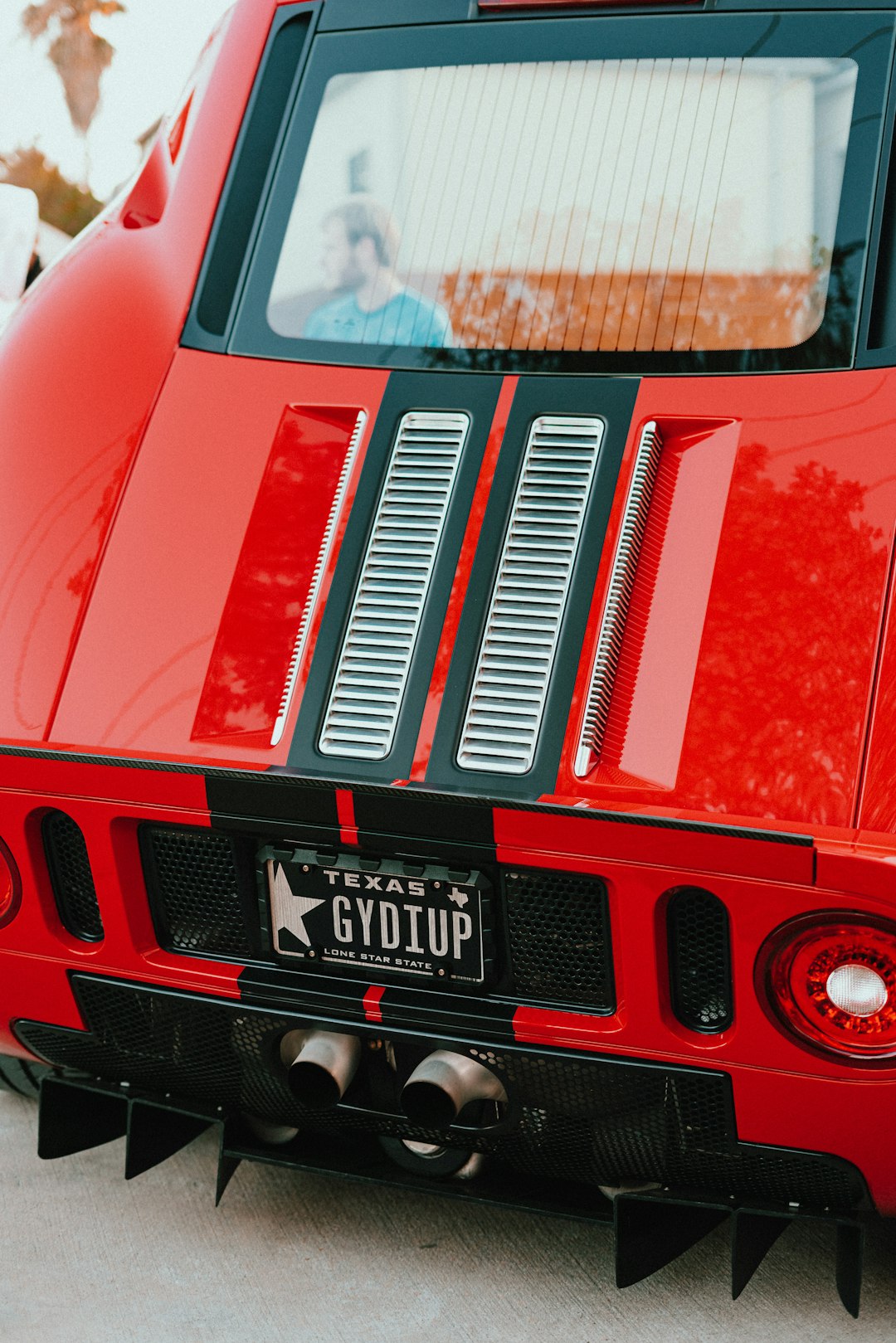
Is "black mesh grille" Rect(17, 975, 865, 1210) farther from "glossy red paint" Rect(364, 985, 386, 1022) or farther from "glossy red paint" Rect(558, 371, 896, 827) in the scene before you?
"glossy red paint" Rect(558, 371, 896, 827)

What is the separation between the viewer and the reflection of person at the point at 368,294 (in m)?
2.52

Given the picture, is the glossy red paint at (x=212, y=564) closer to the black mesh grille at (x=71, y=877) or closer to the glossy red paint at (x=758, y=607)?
the black mesh grille at (x=71, y=877)

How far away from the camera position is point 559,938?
2.04 metres

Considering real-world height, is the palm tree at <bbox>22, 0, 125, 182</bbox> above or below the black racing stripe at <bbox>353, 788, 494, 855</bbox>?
above

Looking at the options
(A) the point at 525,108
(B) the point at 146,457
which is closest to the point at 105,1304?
(B) the point at 146,457

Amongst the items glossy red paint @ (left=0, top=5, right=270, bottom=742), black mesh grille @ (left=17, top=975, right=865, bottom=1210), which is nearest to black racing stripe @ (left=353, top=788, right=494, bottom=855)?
black mesh grille @ (left=17, top=975, right=865, bottom=1210)

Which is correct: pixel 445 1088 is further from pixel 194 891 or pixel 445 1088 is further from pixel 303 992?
pixel 194 891

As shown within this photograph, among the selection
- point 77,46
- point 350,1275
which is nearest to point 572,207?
point 350,1275

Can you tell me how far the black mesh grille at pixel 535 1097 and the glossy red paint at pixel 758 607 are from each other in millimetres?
454

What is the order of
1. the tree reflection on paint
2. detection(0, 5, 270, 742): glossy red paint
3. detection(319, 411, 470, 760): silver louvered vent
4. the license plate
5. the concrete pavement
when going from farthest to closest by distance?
detection(0, 5, 270, 742): glossy red paint
the concrete pavement
detection(319, 411, 470, 760): silver louvered vent
the license plate
the tree reflection on paint

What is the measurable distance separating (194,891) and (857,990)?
1.08 meters

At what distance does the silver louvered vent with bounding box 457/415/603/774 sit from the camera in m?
2.10

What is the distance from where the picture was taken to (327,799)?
6.67ft

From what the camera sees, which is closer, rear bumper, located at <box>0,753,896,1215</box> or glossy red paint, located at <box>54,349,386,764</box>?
rear bumper, located at <box>0,753,896,1215</box>
